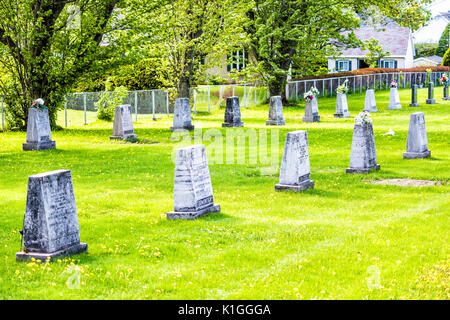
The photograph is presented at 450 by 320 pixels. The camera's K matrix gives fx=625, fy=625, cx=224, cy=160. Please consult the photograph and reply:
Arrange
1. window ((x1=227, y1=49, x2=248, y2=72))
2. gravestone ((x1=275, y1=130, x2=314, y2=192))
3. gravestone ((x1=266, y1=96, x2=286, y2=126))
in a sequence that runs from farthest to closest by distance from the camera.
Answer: window ((x1=227, y1=49, x2=248, y2=72)), gravestone ((x1=266, y1=96, x2=286, y2=126)), gravestone ((x1=275, y1=130, x2=314, y2=192))

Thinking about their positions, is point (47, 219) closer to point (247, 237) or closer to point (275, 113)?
point (247, 237)

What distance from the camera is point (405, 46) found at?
71938 millimetres

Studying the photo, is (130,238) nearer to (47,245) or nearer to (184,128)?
(47,245)

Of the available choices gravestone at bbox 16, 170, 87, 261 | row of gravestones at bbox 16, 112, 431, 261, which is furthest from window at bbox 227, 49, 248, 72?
gravestone at bbox 16, 170, 87, 261

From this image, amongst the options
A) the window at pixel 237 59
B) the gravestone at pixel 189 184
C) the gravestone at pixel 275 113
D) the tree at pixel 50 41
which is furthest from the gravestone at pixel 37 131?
the window at pixel 237 59

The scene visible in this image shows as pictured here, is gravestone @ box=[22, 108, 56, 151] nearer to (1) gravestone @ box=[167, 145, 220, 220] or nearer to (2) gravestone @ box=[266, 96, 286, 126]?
(2) gravestone @ box=[266, 96, 286, 126]

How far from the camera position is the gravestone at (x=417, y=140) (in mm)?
17266

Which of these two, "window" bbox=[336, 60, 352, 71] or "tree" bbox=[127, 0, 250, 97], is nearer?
"tree" bbox=[127, 0, 250, 97]

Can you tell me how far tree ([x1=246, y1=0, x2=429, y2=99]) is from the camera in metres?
36.1

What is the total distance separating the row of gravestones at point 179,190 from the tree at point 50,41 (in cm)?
1409

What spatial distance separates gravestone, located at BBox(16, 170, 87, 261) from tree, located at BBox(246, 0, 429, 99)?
92.6 feet

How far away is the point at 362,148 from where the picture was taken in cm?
1530
